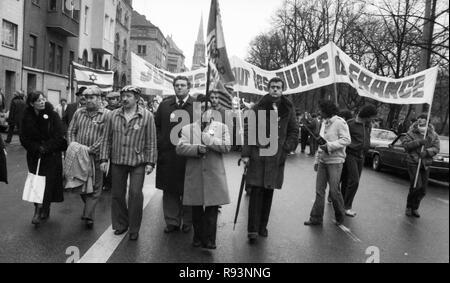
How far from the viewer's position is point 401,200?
9.09 m

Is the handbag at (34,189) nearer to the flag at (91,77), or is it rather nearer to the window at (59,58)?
the flag at (91,77)

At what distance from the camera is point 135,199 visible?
17.4 ft

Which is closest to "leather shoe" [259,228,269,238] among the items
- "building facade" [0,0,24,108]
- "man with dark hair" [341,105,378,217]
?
"man with dark hair" [341,105,378,217]

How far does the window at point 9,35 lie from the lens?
23094 mm

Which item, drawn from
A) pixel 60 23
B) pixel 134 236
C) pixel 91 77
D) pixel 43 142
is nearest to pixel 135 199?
pixel 134 236

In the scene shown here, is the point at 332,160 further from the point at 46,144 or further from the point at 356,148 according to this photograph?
the point at 46,144

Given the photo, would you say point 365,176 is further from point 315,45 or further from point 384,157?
point 315,45

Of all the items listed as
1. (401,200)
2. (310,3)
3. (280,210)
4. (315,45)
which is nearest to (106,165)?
(280,210)

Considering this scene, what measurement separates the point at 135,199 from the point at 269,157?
1624 millimetres

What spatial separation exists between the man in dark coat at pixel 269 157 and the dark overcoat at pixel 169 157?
0.81 m

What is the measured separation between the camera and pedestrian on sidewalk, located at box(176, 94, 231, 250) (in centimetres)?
478

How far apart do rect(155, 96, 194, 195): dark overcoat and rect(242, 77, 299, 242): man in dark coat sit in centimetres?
81

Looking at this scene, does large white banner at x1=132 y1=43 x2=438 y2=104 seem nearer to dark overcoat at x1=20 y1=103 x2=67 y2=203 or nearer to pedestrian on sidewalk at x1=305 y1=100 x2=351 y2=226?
pedestrian on sidewalk at x1=305 y1=100 x2=351 y2=226

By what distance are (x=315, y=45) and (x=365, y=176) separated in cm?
2413
